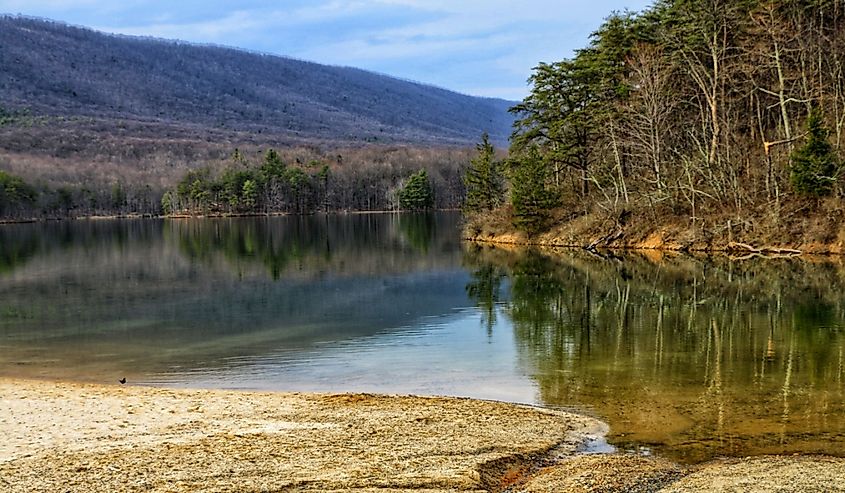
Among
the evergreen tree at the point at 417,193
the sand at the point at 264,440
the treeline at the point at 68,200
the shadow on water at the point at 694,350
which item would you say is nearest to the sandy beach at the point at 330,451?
the sand at the point at 264,440

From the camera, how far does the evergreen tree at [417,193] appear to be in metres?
134

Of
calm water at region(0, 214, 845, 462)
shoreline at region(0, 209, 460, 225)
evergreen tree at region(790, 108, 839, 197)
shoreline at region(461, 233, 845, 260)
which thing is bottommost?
calm water at region(0, 214, 845, 462)

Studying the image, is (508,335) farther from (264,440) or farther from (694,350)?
(264,440)

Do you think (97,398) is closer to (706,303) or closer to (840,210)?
(706,303)

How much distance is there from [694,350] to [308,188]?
12910 cm

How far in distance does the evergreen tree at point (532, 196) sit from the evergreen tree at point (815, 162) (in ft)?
53.8

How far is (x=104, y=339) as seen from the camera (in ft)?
74.4

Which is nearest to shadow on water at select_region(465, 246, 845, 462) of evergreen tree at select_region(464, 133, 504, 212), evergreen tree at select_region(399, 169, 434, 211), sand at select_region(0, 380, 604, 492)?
sand at select_region(0, 380, 604, 492)

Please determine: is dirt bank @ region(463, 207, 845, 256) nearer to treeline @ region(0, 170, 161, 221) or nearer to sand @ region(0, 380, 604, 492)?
sand @ region(0, 380, 604, 492)

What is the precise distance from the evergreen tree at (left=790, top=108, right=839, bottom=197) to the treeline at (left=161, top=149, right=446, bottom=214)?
96.3m

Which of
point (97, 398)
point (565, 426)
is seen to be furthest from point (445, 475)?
point (97, 398)

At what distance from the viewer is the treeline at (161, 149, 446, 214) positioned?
138 metres

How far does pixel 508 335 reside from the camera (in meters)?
21.8

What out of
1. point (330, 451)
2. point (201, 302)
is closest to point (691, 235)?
point (201, 302)
